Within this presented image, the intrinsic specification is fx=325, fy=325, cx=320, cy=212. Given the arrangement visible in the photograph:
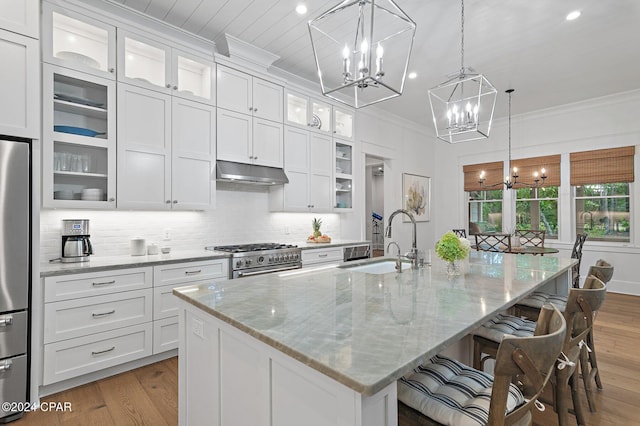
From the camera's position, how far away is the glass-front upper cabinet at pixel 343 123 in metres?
4.98

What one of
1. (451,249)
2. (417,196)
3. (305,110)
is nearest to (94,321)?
(451,249)

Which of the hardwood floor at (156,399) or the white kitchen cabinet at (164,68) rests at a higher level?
the white kitchen cabinet at (164,68)

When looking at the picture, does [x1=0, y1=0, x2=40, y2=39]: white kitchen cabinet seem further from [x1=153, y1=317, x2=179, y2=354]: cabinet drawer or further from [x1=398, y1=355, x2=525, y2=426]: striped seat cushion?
[x1=398, y1=355, x2=525, y2=426]: striped seat cushion

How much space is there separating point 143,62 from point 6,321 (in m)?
2.42

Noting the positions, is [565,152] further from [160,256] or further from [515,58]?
[160,256]

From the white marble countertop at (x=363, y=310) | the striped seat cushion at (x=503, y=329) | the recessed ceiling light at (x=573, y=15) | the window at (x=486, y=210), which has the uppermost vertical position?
the recessed ceiling light at (x=573, y=15)

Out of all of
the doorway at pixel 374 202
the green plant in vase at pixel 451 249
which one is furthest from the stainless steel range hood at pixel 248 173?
the doorway at pixel 374 202

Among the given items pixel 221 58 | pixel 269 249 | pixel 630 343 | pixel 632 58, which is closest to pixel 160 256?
pixel 269 249

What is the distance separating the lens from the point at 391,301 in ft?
4.99

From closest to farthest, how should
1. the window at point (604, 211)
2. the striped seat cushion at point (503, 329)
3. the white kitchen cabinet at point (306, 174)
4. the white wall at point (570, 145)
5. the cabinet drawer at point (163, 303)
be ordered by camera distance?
1. the striped seat cushion at point (503, 329)
2. the cabinet drawer at point (163, 303)
3. the white kitchen cabinet at point (306, 174)
4. the white wall at point (570, 145)
5. the window at point (604, 211)

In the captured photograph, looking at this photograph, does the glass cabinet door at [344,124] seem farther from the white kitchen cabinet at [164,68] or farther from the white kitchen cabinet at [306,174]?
the white kitchen cabinet at [164,68]

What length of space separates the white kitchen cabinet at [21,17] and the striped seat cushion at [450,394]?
10.2ft

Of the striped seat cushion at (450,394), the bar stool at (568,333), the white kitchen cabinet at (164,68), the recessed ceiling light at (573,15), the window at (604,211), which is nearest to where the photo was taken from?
the striped seat cushion at (450,394)

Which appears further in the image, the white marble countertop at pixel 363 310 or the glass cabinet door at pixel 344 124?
the glass cabinet door at pixel 344 124
